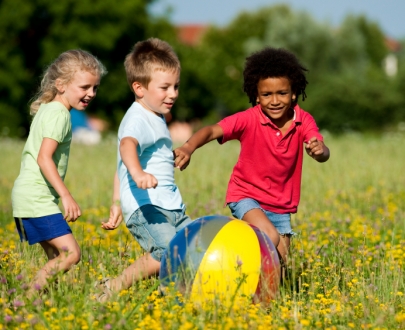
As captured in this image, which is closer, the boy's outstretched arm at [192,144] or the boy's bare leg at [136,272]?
the boy's bare leg at [136,272]

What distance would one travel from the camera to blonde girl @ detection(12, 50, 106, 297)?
204 inches

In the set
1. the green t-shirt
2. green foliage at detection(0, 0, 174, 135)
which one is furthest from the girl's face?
green foliage at detection(0, 0, 174, 135)

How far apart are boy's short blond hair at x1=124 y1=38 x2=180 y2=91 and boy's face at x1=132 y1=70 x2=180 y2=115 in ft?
0.13

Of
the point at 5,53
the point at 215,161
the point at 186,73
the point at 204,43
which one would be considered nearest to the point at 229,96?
the point at 204,43

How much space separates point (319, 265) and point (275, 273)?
1017 mm

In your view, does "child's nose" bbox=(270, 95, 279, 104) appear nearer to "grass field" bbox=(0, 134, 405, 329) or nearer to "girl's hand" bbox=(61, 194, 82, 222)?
"grass field" bbox=(0, 134, 405, 329)

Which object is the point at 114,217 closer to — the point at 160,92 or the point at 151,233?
the point at 151,233

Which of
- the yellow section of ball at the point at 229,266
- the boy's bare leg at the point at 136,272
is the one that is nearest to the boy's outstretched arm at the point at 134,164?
the yellow section of ball at the point at 229,266

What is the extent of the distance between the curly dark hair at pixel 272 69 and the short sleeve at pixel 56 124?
5.64ft

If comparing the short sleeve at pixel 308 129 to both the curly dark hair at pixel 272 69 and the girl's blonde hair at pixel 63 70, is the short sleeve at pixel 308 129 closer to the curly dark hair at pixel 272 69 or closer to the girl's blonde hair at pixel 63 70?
the curly dark hair at pixel 272 69

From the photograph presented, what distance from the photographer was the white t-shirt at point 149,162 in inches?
209

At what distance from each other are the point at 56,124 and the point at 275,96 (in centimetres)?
189

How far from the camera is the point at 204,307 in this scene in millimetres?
4438

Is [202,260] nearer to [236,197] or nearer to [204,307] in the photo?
[204,307]
